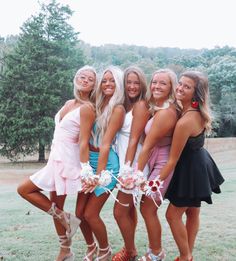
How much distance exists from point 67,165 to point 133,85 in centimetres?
95

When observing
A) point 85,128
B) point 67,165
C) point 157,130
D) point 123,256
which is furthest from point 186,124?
point 123,256

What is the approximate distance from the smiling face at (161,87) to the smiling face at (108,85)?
37cm

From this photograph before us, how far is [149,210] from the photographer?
3799mm

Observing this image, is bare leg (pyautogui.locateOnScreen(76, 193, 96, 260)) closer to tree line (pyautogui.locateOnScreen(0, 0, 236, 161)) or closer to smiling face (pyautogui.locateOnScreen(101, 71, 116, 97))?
smiling face (pyautogui.locateOnScreen(101, 71, 116, 97))

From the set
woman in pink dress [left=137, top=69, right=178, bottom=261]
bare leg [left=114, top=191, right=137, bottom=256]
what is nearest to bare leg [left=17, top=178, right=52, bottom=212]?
bare leg [left=114, top=191, right=137, bottom=256]

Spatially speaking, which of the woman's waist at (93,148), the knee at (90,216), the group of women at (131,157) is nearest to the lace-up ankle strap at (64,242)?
the group of women at (131,157)

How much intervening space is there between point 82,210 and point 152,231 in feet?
2.25

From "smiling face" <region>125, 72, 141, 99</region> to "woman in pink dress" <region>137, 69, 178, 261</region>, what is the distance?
0.39 ft

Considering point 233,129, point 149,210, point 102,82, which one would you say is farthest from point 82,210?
point 233,129

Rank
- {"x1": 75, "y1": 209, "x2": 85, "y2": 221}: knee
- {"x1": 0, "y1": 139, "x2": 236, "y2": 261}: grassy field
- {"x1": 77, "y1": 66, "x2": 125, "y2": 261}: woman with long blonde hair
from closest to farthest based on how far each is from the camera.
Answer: {"x1": 77, "y1": 66, "x2": 125, "y2": 261}: woman with long blonde hair → {"x1": 75, "y1": 209, "x2": 85, "y2": 221}: knee → {"x1": 0, "y1": 139, "x2": 236, "y2": 261}: grassy field

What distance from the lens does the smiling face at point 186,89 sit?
12.1 feet

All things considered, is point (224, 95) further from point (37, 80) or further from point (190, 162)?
point (190, 162)

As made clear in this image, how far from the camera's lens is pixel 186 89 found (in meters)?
3.69

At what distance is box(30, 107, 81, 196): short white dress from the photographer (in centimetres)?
385
